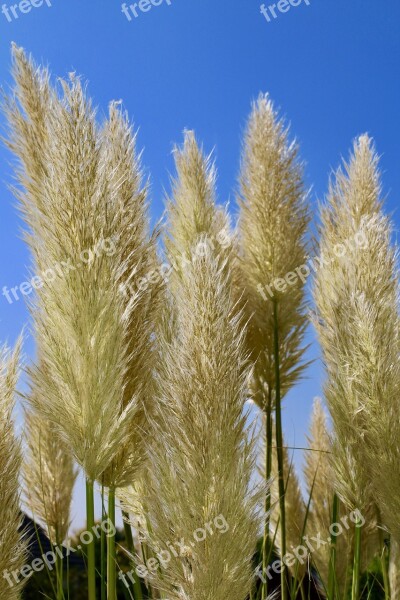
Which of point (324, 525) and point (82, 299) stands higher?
point (82, 299)

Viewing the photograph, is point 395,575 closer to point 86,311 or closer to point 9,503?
point 9,503

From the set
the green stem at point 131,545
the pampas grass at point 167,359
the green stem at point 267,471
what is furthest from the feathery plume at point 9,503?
the green stem at point 267,471

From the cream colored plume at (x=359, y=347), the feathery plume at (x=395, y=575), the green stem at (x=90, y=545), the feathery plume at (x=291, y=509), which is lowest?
the feathery plume at (x=395, y=575)

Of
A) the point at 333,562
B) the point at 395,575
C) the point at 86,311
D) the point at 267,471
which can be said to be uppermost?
the point at 86,311

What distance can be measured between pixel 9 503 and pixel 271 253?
1888 millimetres

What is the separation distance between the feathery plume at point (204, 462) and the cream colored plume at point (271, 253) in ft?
5.10

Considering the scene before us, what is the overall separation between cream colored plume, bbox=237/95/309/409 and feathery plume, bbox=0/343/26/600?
153 cm

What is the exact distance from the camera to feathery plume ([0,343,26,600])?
2.48 m

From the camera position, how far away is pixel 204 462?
222cm

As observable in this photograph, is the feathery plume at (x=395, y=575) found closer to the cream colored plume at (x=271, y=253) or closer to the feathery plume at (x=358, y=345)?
the feathery plume at (x=358, y=345)

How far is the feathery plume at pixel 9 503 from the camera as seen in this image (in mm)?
2484

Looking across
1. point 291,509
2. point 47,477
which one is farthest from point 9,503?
point 291,509

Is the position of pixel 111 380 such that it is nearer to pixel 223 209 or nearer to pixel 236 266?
pixel 236 266

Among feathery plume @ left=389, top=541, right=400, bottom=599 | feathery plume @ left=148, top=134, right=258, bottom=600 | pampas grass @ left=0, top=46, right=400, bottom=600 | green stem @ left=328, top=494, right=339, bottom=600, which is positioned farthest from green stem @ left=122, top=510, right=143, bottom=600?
feathery plume @ left=389, top=541, right=400, bottom=599
